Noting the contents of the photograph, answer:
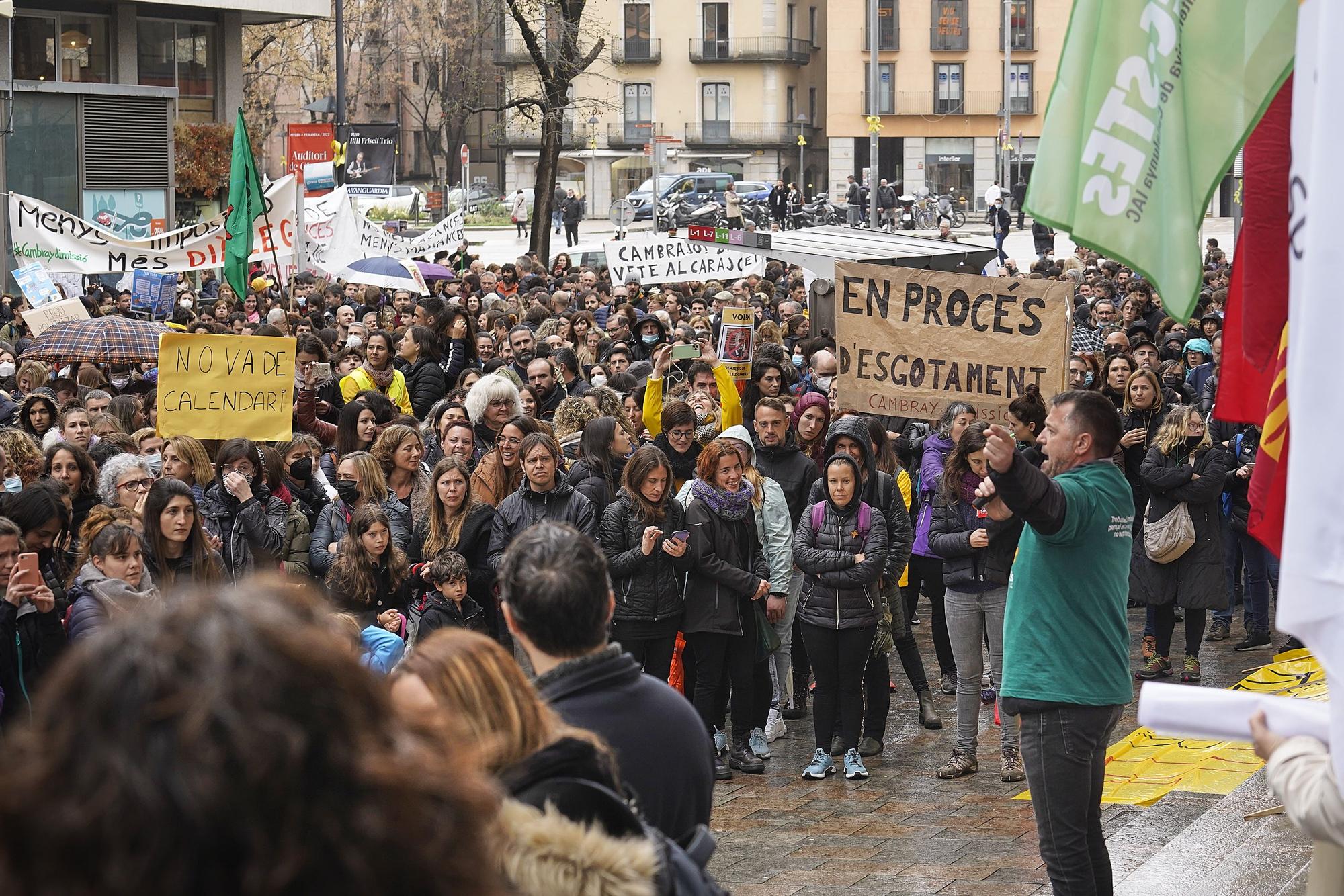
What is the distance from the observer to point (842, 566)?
8.34 meters

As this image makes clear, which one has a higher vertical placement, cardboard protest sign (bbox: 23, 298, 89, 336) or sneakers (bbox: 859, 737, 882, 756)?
cardboard protest sign (bbox: 23, 298, 89, 336)

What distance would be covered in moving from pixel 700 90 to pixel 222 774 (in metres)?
79.3

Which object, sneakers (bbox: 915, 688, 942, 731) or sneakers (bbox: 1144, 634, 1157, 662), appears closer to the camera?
sneakers (bbox: 915, 688, 942, 731)

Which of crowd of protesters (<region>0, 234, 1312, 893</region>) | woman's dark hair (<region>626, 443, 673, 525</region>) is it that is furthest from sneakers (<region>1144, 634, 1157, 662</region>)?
woman's dark hair (<region>626, 443, 673, 525</region>)

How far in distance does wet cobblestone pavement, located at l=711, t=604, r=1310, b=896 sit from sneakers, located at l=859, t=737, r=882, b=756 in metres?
0.07

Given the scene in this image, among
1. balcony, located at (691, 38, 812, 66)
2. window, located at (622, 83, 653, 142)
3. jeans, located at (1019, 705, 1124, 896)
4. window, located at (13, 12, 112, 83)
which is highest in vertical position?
balcony, located at (691, 38, 812, 66)

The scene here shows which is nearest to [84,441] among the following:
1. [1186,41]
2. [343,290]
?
[1186,41]

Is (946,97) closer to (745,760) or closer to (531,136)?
(531,136)

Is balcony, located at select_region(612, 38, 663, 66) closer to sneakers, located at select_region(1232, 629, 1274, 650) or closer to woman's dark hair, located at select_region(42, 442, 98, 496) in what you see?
sneakers, located at select_region(1232, 629, 1274, 650)

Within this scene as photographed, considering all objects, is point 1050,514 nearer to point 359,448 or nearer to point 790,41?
point 359,448

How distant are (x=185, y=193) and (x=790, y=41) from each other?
48.2 meters

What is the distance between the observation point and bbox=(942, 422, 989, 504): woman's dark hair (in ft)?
28.5

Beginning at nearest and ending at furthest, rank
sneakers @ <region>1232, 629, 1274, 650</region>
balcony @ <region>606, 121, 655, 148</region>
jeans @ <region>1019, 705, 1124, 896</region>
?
jeans @ <region>1019, 705, 1124, 896</region> → sneakers @ <region>1232, 629, 1274, 650</region> → balcony @ <region>606, 121, 655, 148</region>

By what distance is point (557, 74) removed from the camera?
36.2 meters
